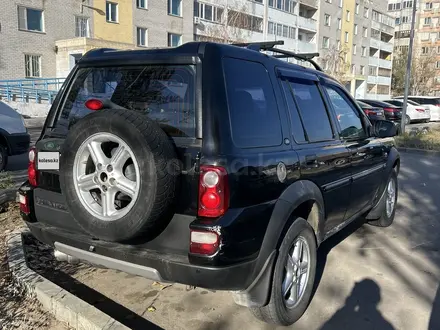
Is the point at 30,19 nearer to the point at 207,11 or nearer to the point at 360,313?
the point at 207,11

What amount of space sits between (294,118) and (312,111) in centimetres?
41

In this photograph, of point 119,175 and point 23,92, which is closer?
point 119,175

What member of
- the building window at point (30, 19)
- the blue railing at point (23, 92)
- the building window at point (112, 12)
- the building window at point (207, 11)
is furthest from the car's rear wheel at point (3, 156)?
the building window at point (207, 11)

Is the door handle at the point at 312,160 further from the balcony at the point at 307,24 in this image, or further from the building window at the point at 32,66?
the balcony at the point at 307,24

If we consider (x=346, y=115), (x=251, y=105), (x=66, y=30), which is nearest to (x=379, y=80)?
(x=66, y=30)

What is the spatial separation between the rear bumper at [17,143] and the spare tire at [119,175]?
247 inches

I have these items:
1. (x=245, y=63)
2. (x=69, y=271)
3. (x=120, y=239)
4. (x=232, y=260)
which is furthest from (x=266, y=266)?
(x=69, y=271)

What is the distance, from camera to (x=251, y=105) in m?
2.88

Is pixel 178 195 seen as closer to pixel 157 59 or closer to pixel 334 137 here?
pixel 157 59

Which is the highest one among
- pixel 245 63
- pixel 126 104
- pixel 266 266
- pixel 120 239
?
pixel 245 63

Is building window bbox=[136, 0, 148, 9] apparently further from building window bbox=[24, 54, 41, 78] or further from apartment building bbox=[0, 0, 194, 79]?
building window bbox=[24, 54, 41, 78]

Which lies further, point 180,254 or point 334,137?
point 334,137

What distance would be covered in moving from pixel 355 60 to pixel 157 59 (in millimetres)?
61710

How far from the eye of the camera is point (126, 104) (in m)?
3.00
